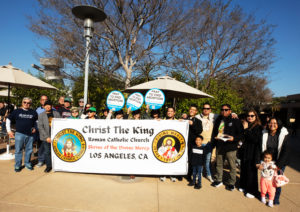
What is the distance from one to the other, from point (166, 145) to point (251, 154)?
1.73 metres

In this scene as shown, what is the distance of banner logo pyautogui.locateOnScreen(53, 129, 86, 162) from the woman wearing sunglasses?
355 centimetres

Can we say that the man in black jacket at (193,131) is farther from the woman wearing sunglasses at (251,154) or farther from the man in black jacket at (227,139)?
the woman wearing sunglasses at (251,154)

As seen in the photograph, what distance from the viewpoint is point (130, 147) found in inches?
157

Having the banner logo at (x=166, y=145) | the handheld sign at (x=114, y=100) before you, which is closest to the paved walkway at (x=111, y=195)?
the banner logo at (x=166, y=145)

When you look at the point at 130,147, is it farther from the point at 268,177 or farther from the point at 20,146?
the point at 268,177

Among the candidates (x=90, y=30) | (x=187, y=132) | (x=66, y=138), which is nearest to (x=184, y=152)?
(x=187, y=132)

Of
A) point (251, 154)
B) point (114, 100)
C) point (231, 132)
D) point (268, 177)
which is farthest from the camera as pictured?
point (114, 100)

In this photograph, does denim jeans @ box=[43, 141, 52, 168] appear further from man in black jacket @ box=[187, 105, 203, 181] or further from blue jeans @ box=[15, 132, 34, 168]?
man in black jacket @ box=[187, 105, 203, 181]

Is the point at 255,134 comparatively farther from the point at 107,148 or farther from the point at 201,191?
the point at 107,148

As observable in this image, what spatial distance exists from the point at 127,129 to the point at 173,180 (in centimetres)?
156

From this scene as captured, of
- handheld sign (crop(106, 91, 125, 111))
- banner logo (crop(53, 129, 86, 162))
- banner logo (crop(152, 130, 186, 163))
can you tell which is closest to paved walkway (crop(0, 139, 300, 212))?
banner logo (crop(53, 129, 86, 162))

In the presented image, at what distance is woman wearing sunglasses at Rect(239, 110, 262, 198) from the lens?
A: 11.1 ft

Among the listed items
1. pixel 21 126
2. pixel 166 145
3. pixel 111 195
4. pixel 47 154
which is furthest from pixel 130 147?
pixel 21 126

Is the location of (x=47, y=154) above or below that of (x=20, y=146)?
below
